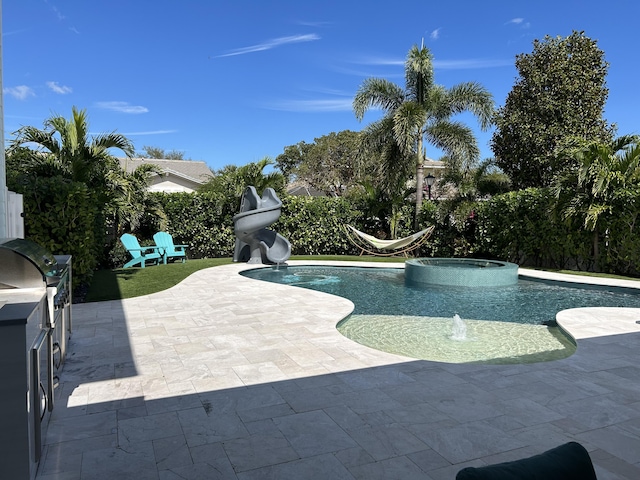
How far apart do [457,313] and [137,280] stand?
7338 mm

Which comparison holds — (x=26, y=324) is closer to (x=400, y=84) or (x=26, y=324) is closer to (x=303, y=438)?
(x=303, y=438)

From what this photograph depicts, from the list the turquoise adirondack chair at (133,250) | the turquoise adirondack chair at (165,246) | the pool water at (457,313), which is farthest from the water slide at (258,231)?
the turquoise adirondack chair at (133,250)

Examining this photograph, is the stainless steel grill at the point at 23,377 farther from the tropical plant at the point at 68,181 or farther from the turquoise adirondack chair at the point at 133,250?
the turquoise adirondack chair at the point at 133,250

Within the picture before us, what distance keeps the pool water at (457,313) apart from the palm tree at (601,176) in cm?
252

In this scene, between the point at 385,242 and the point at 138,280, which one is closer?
the point at 138,280

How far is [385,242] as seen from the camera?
54.1 feet

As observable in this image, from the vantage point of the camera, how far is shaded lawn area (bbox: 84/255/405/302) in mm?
8750

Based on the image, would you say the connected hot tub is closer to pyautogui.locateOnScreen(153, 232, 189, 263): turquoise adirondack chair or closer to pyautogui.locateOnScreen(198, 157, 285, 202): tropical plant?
pyautogui.locateOnScreen(198, 157, 285, 202): tropical plant

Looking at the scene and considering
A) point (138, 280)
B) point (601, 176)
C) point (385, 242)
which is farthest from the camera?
point (385, 242)

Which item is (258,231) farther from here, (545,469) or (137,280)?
(545,469)

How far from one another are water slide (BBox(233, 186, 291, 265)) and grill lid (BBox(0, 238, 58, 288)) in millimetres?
9776

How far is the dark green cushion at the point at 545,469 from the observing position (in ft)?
4.61

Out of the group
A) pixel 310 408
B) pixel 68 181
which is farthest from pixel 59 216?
pixel 310 408

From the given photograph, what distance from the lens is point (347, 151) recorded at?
119 ft
